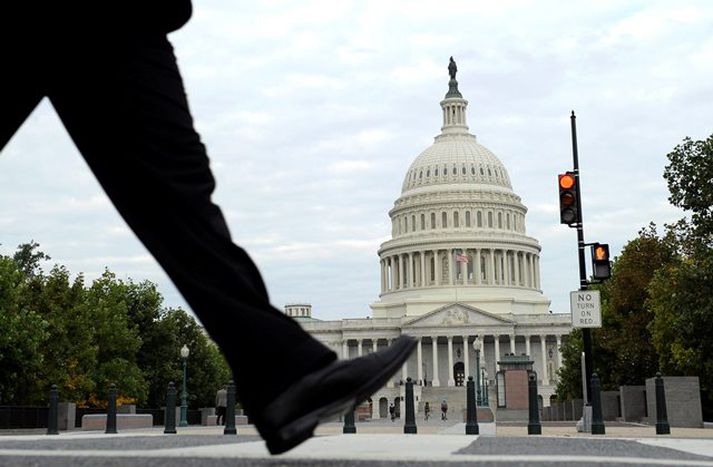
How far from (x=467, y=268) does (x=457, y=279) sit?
2187mm

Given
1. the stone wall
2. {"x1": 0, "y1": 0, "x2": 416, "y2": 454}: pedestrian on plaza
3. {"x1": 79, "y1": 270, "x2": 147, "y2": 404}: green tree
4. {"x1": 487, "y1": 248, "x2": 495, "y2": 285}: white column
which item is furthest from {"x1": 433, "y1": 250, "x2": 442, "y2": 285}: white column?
{"x1": 0, "y1": 0, "x2": 416, "y2": 454}: pedestrian on plaza

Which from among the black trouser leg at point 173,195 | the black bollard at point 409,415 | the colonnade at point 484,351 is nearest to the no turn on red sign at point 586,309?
the black bollard at point 409,415

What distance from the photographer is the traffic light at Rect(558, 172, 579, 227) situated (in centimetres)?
2225

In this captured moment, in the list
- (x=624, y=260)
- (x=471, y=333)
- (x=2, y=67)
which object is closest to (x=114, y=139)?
(x=2, y=67)

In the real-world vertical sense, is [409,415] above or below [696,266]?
below

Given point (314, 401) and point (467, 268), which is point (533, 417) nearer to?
point (314, 401)

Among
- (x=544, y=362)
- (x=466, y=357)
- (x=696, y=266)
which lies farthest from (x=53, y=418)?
(x=544, y=362)

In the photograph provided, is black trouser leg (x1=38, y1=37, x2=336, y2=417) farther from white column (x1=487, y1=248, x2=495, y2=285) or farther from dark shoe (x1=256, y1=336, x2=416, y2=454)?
white column (x1=487, y1=248, x2=495, y2=285)

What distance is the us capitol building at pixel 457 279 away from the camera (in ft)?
416

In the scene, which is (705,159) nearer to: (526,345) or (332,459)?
(332,459)

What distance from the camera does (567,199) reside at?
73.0ft

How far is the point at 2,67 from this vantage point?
10.7ft

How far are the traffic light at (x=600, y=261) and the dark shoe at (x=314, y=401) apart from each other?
19569 millimetres

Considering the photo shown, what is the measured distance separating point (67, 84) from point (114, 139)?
26 cm
